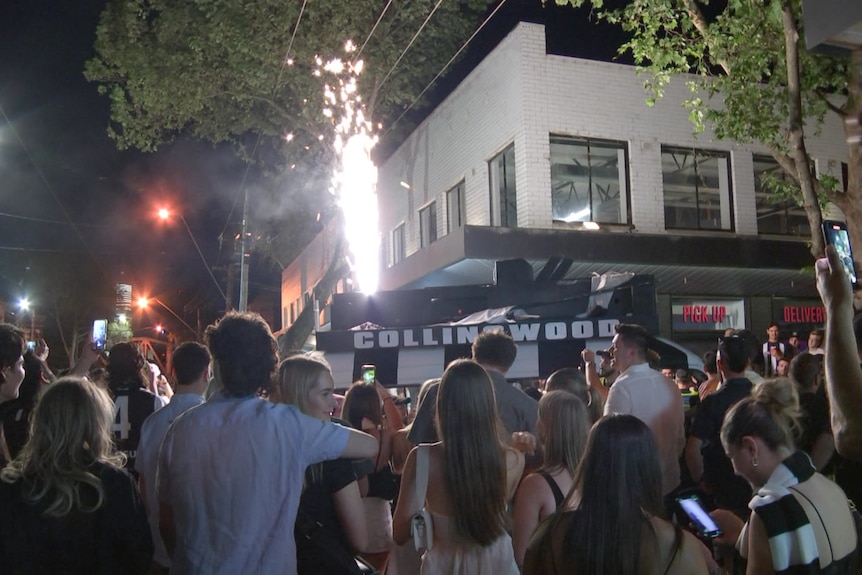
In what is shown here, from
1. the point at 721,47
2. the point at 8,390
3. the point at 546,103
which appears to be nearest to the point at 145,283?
the point at 546,103

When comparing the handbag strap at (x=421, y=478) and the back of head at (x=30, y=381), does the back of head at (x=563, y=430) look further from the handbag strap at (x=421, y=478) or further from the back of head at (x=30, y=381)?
the back of head at (x=30, y=381)

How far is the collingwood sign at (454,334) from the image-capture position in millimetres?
8234

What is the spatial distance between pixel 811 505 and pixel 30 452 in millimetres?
3132

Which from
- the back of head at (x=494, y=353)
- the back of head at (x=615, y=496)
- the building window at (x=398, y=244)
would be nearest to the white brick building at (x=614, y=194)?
the building window at (x=398, y=244)

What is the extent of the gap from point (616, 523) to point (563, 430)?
1.42 m

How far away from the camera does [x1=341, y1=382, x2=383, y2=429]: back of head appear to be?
18.9 ft

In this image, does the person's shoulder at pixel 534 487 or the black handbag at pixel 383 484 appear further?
the black handbag at pixel 383 484

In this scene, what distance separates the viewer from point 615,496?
2.60 meters

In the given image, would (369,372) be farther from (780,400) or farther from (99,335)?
(780,400)

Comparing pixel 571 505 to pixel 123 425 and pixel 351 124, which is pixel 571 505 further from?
pixel 351 124

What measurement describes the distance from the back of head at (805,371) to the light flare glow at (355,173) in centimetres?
1535

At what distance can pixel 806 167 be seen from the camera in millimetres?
10273

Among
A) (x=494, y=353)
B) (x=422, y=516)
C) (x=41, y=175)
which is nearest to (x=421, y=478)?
(x=422, y=516)

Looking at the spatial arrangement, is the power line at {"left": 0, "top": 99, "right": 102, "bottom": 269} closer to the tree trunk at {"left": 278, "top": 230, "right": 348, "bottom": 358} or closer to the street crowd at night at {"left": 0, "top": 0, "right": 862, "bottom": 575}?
the street crowd at night at {"left": 0, "top": 0, "right": 862, "bottom": 575}
